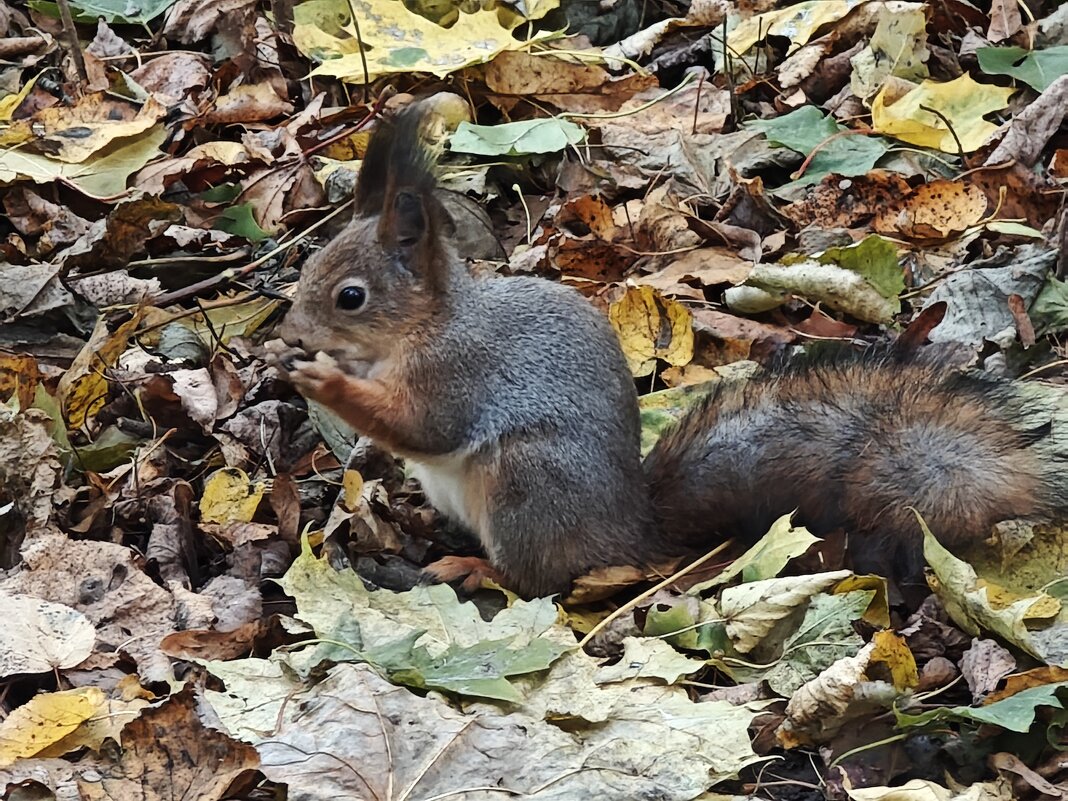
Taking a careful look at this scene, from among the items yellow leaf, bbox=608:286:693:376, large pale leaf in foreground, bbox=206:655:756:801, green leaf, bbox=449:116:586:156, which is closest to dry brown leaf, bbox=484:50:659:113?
green leaf, bbox=449:116:586:156

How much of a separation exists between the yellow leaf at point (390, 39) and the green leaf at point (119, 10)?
0.54 metres

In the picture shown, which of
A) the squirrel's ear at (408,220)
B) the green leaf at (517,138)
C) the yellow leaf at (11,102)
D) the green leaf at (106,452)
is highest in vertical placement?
the squirrel's ear at (408,220)

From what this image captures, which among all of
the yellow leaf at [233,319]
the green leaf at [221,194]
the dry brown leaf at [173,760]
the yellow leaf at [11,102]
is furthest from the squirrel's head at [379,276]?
the yellow leaf at [11,102]

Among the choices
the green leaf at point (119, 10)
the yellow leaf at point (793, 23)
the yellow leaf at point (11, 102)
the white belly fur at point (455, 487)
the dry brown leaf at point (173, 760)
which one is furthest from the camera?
the green leaf at point (119, 10)

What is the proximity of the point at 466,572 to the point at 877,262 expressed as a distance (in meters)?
1.19

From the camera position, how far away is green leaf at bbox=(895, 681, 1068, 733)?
6.05 ft

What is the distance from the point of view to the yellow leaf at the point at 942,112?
354 centimetres

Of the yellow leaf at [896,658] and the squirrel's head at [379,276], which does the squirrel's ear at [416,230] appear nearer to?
the squirrel's head at [379,276]

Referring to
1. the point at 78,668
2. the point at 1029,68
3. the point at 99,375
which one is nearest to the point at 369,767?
the point at 78,668

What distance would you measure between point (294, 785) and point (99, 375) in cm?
138

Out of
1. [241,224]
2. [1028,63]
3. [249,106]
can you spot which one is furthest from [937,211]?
[249,106]

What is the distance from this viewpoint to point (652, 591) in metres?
2.41

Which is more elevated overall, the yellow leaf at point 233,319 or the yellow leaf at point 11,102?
the yellow leaf at point 11,102

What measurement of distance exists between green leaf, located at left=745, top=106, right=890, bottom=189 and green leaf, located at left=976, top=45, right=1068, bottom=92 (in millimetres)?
426
